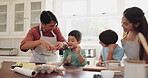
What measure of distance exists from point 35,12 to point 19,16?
44cm

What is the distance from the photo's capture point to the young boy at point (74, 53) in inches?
68.7

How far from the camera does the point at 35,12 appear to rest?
3.90 meters

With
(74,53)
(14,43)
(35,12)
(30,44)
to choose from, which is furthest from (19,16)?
(74,53)

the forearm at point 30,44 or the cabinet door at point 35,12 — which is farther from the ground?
the cabinet door at point 35,12

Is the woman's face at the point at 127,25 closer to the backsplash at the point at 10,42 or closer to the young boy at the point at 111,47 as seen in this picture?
the young boy at the point at 111,47

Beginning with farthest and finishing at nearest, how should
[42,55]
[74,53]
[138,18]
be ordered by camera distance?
[42,55]
[74,53]
[138,18]

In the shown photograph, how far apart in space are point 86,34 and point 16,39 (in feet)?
5.83

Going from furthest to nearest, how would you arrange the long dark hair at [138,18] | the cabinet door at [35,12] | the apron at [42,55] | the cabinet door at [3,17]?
the cabinet door at [3,17], the cabinet door at [35,12], the apron at [42,55], the long dark hair at [138,18]

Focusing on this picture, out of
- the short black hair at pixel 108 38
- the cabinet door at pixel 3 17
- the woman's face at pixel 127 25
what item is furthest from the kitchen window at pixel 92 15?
the woman's face at pixel 127 25

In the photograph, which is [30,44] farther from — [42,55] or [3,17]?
[3,17]

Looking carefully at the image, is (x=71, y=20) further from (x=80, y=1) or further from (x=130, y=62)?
(x=130, y=62)

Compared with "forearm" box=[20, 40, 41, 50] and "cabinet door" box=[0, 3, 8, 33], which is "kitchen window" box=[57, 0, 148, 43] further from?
"forearm" box=[20, 40, 41, 50]

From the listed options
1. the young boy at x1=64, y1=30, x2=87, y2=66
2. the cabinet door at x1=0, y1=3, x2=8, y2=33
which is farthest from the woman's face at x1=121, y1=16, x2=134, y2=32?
the cabinet door at x1=0, y1=3, x2=8, y2=33

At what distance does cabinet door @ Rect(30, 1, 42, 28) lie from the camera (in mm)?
3850
